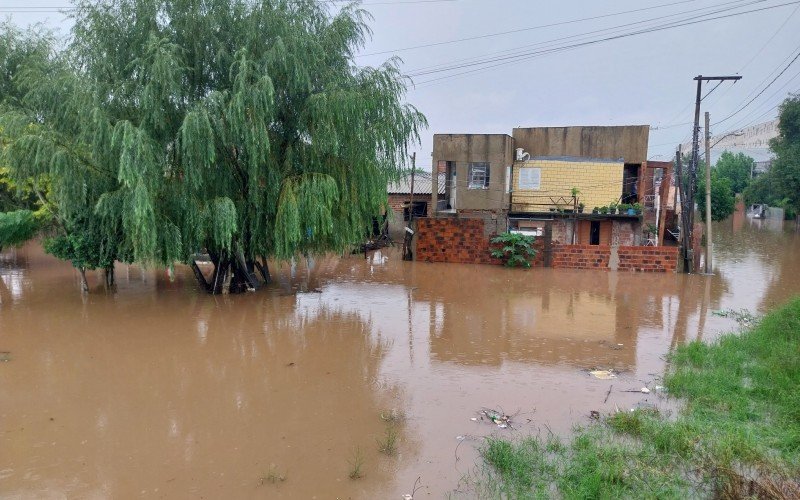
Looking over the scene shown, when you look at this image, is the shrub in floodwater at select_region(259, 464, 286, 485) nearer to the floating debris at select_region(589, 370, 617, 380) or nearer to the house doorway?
the floating debris at select_region(589, 370, 617, 380)

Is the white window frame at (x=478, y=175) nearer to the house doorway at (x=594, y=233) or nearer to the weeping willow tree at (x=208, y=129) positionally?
the house doorway at (x=594, y=233)

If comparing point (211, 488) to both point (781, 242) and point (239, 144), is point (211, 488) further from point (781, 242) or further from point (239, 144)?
point (781, 242)

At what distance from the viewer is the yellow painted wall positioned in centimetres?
2375

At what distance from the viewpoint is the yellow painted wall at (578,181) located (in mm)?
23750

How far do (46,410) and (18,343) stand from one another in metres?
3.81

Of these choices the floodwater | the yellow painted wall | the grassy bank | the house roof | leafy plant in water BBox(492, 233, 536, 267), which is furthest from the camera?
the house roof

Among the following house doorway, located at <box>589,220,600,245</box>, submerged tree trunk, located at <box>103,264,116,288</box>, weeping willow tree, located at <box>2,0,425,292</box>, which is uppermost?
weeping willow tree, located at <box>2,0,425,292</box>

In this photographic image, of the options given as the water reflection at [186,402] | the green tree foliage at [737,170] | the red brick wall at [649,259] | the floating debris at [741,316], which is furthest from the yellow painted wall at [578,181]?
the green tree foliage at [737,170]

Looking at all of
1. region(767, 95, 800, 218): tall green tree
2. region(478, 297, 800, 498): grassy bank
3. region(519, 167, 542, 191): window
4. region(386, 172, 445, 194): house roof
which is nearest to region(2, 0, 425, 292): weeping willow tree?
region(478, 297, 800, 498): grassy bank

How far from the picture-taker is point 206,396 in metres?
7.07

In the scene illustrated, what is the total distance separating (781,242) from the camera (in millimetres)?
28844

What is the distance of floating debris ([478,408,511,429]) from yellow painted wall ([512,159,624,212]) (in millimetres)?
18407

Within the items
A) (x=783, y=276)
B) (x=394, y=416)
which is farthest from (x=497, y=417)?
(x=783, y=276)

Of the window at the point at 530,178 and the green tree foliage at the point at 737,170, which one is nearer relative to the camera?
the window at the point at 530,178
